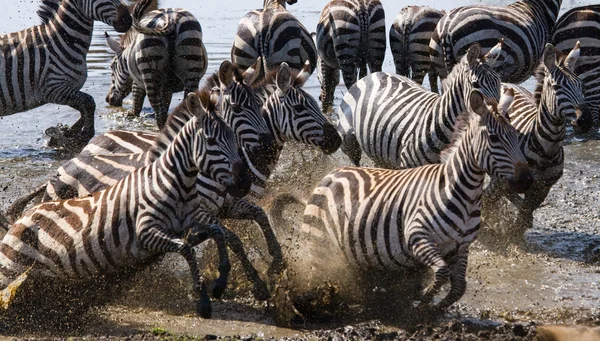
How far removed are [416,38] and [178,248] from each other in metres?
8.55

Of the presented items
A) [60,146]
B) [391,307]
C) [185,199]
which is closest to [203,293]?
[185,199]

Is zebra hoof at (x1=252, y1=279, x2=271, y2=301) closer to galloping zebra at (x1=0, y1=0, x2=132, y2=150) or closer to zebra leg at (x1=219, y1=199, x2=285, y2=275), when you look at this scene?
zebra leg at (x1=219, y1=199, x2=285, y2=275)

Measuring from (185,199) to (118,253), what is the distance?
2.15 ft

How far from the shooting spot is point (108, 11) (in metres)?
14.2

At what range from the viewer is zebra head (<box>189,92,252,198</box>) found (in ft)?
25.4

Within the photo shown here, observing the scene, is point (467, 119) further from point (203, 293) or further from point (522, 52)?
point (522, 52)

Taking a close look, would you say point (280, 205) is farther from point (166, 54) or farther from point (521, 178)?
point (166, 54)

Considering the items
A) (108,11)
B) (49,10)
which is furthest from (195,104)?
(49,10)

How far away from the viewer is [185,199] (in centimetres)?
805

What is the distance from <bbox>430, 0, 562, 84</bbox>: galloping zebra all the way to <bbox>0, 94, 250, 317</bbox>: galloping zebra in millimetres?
6472

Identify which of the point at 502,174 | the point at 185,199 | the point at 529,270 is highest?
the point at 502,174

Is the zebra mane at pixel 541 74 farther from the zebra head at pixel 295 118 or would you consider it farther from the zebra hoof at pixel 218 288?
the zebra hoof at pixel 218 288

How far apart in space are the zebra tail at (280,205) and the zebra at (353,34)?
6.33 metres

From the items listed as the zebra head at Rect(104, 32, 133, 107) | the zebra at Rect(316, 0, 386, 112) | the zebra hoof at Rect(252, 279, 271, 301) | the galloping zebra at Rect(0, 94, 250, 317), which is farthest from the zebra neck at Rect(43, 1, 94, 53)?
the zebra hoof at Rect(252, 279, 271, 301)
